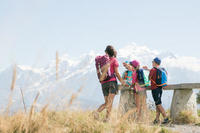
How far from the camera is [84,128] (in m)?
3.75

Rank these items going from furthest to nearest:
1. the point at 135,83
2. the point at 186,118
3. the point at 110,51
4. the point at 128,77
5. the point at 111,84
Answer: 1. the point at 186,118
2. the point at 128,77
3. the point at 135,83
4. the point at 110,51
5. the point at 111,84

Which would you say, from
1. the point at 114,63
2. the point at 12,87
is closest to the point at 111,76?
the point at 114,63

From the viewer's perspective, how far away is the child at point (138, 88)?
6.57 metres

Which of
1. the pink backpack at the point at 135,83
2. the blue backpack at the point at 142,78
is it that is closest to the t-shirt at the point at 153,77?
the blue backpack at the point at 142,78

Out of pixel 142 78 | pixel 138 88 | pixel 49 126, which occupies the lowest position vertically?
pixel 49 126

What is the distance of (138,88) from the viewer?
659cm

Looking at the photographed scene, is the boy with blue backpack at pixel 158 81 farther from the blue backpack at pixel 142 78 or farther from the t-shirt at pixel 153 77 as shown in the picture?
the blue backpack at pixel 142 78

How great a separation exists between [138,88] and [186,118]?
5.32ft

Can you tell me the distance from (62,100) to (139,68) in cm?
395

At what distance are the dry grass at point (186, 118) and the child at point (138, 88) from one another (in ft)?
3.84

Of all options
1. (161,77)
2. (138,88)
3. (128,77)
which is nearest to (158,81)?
(161,77)

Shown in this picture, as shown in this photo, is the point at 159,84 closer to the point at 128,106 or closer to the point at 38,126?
the point at 128,106

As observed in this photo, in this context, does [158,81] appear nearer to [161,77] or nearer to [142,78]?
[161,77]

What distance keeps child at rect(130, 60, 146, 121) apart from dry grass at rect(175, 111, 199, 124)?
1171 millimetres
